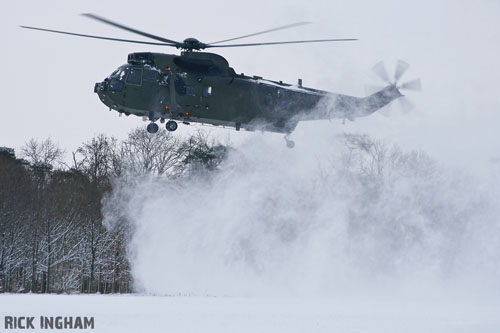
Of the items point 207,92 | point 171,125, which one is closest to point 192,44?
point 207,92

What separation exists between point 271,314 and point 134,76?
9.44 meters

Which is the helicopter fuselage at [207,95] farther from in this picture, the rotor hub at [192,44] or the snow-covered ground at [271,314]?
the snow-covered ground at [271,314]

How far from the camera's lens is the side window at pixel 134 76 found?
25.4 metres

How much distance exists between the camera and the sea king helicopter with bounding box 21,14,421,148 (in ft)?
83.5

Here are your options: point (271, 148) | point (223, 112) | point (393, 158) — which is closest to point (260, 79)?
point (223, 112)

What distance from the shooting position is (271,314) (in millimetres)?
21875

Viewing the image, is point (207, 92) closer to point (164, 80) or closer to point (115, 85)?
point (164, 80)

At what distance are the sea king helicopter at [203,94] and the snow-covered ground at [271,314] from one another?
246 inches

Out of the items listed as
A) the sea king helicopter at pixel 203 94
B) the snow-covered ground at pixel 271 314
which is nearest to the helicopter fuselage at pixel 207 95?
the sea king helicopter at pixel 203 94

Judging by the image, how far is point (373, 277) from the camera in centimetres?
2828

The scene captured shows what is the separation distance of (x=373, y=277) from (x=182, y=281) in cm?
908

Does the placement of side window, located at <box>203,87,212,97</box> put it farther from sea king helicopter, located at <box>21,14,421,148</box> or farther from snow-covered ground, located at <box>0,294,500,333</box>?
snow-covered ground, located at <box>0,294,500,333</box>

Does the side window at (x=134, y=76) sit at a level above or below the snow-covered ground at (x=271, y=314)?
above

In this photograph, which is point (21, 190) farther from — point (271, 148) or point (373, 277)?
point (373, 277)
